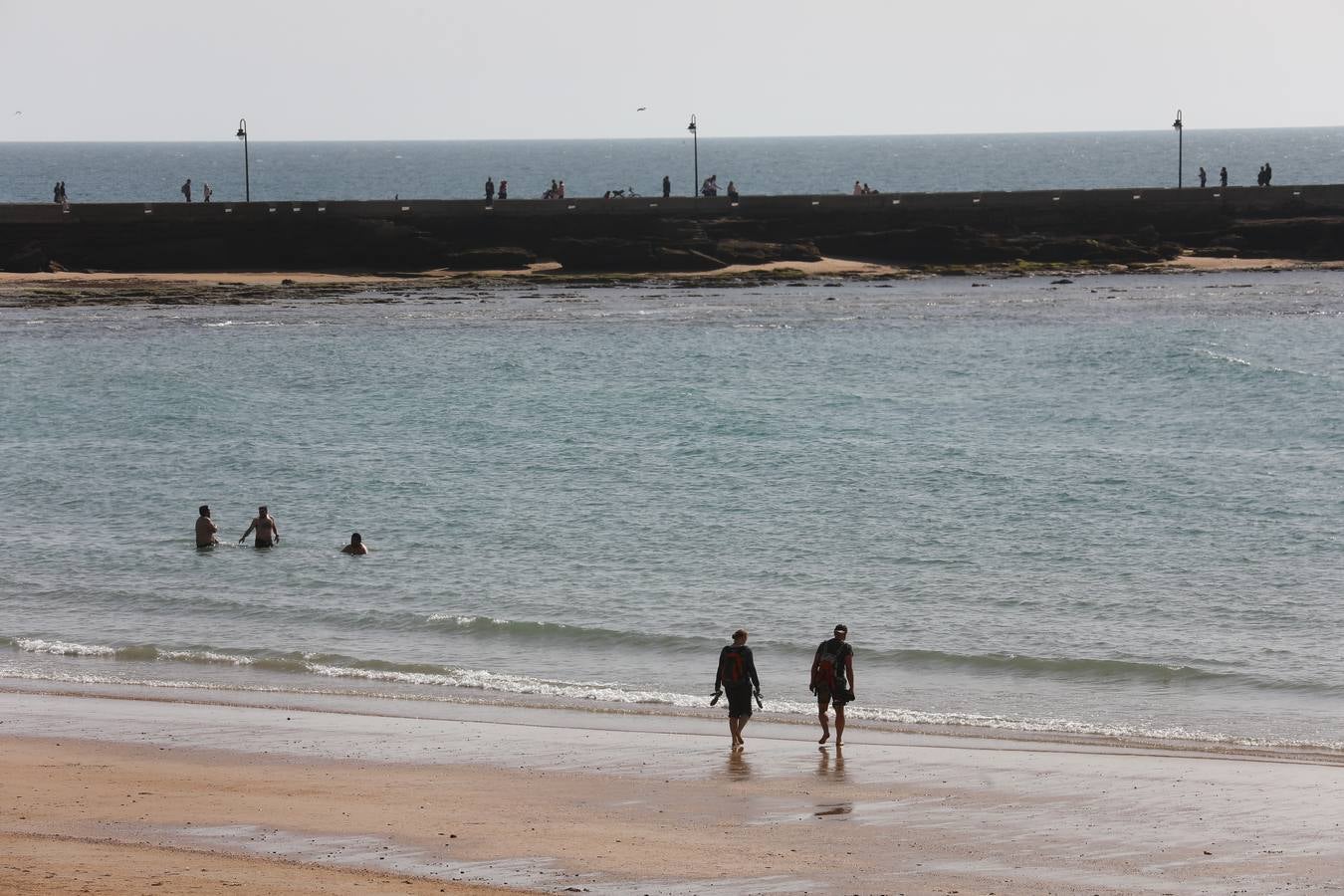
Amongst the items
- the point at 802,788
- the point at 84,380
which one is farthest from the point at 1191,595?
the point at 84,380

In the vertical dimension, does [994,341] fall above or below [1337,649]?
above

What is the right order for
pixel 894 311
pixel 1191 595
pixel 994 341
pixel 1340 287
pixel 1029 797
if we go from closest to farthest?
pixel 1029 797
pixel 1191 595
pixel 994 341
pixel 894 311
pixel 1340 287

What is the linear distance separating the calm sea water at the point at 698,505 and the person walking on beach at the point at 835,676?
2.13m

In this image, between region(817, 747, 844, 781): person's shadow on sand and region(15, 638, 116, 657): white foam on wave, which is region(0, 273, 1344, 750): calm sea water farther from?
region(817, 747, 844, 781): person's shadow on sand

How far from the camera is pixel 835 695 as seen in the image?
14.8 m

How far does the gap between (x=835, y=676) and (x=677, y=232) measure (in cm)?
4820

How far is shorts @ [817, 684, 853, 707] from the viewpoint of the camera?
48.6 feet

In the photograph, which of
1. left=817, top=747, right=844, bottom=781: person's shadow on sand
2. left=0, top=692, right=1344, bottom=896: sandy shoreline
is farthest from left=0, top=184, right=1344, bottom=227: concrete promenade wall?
left=817, top=747, right=844, bottom=781: person's shadow on sand

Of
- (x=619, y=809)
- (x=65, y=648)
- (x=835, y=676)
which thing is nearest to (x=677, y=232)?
(x=65, y=648)

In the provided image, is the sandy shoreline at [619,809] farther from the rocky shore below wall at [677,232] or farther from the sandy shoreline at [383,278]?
the rocky shore below wall at [677,232]

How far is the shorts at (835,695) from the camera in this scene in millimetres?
14812

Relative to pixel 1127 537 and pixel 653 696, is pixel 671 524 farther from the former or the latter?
pixel 653 696

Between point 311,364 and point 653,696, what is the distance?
2794 centimetres

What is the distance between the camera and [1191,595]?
2192 centimetres
